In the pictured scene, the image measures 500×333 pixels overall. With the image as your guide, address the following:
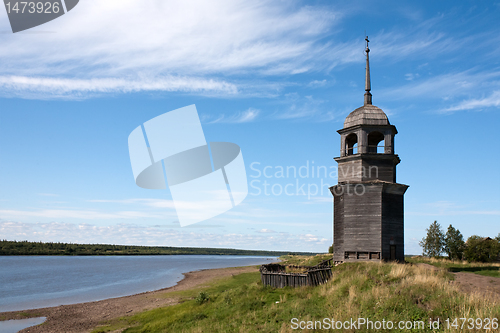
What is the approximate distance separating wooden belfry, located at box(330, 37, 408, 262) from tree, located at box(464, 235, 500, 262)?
25.2m

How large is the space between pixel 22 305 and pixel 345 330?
3554cm

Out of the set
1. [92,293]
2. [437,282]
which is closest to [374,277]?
[437,282]

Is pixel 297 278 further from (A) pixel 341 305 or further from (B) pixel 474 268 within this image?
(B) pixel 474 268

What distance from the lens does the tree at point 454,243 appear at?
47875mm

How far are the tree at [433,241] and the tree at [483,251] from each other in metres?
12.2

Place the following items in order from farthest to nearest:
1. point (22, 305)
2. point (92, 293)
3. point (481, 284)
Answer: point (92, 293), point (22, 305), point (481, 284)

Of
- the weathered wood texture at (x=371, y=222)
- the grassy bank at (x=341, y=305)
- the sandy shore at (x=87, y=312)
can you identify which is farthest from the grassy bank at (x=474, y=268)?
the sandy shore at (x=87, y=312)

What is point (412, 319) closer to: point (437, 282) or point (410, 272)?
point (437, 282)

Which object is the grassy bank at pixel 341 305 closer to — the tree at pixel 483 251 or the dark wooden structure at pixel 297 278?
the dark wooden structure at pixel 297 278

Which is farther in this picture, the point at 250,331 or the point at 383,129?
the point at 383,129

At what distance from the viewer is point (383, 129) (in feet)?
85.8

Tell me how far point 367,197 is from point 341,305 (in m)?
12.7

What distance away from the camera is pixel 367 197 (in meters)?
24.9

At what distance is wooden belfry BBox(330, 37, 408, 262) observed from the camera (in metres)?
24.3
